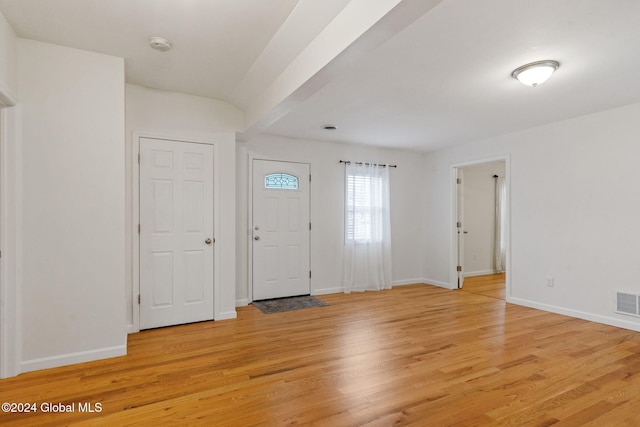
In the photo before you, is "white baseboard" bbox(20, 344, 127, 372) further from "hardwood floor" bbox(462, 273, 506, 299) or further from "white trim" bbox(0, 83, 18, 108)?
"hardwood floor" bbox(462, 273, 506, 299)

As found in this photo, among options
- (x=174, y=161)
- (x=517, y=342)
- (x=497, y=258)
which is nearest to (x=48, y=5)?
(x=174, y=161)

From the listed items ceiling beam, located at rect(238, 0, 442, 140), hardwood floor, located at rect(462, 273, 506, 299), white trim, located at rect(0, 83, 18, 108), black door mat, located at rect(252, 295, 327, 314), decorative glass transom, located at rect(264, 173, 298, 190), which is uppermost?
ceiling beam, located at rect(238, 0, 442, 140)

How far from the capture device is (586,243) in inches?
155

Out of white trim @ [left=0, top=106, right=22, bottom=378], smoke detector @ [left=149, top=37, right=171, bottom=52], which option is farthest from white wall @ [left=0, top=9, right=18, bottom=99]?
smoke detector @ [left=149, top=37, right=171, bottom=52]

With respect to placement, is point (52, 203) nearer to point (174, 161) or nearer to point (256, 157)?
point (174, 161)

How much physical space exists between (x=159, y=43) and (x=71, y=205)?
1.49m

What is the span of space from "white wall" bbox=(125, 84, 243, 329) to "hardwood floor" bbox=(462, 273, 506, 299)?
3970mm

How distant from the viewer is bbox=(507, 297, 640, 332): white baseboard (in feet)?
11.7

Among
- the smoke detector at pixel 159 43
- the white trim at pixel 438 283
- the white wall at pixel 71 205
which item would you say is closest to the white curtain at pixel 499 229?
the white trim at pixel 438 283

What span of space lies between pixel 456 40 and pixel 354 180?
3.26m

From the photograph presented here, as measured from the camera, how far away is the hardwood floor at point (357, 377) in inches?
79.2

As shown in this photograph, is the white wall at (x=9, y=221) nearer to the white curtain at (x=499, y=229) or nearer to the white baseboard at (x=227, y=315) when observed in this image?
the white baseboard at (x=227, y=315)

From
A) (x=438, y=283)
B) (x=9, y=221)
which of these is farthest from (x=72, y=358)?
(x=438, y=283)

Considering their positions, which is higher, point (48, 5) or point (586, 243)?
point (48, 5)
